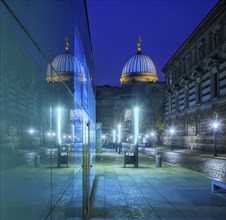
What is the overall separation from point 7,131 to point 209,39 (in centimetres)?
4828

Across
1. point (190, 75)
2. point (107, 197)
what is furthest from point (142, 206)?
point (190, 75)

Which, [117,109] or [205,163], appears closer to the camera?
[205,163]

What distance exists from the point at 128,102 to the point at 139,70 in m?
21.9

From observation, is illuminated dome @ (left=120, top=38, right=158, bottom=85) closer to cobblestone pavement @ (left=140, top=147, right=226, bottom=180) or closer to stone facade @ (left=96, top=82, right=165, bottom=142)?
stone facade @ (left=96, top=82, right=165, bottom=142)

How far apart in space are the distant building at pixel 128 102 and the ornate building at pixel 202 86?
69.4ft

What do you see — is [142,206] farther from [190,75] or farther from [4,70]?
[190,75]

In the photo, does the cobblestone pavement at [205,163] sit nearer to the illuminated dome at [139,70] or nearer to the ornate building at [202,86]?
the ornate building at [202,86]

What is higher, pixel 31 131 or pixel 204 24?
pixel 204 24

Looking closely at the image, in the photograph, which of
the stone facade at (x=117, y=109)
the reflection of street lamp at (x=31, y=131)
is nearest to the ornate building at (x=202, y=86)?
the stone facade at (x=117, y=109)

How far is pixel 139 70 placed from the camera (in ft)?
405

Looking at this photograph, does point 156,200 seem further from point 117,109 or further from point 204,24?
point 117,109

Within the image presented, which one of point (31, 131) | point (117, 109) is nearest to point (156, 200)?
point (31, 131)

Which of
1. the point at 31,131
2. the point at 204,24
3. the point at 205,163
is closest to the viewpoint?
the point at 31,131

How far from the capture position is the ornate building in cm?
4134
